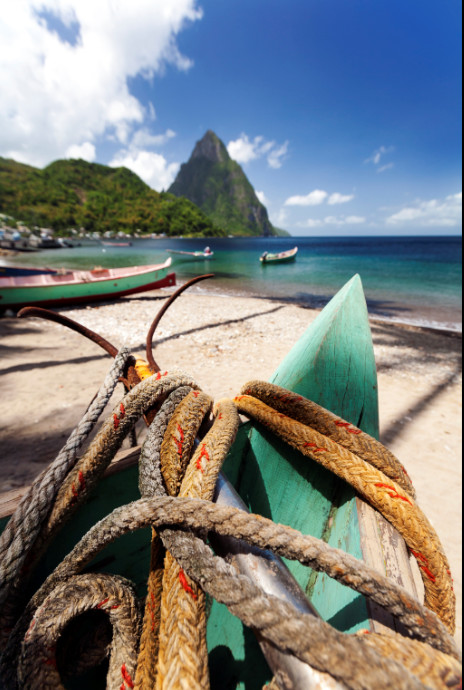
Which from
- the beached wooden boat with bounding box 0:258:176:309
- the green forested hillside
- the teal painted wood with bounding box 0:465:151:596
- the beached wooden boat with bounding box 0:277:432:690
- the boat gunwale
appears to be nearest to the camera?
the beached wooden boat with bounding box 0:277:432:690

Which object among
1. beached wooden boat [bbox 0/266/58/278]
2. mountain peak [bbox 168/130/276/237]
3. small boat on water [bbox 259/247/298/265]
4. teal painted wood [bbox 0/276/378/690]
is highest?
mountain peak [bbox 168/130/276/237]

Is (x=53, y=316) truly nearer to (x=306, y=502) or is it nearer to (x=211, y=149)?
(x=306, y=502)

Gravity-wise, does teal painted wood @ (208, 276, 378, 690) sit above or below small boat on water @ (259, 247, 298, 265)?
below

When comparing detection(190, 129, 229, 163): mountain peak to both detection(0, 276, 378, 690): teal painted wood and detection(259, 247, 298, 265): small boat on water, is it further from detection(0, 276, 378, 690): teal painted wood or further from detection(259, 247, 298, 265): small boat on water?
detection(0, 276, 378, 690): teal painted wood

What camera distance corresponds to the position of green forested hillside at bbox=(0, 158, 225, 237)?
72312 mm

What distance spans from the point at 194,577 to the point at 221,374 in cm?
459

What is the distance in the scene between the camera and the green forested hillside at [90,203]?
72.3 m

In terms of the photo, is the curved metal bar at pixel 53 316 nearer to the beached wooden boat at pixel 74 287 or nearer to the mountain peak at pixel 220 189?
the beached wooden boat at pixel 74 287

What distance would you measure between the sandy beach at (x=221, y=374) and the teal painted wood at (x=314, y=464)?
6.07 ft

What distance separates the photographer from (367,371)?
4.59ft

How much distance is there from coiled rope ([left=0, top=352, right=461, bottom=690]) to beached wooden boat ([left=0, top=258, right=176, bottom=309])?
9404 mm

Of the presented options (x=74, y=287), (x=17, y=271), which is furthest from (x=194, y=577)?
(x=17, y=271)

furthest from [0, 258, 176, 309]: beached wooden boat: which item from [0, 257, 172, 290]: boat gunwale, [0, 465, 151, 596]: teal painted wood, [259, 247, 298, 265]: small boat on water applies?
[259, 247, 298, 265]: small boat on water

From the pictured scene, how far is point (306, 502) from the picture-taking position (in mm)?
1152
